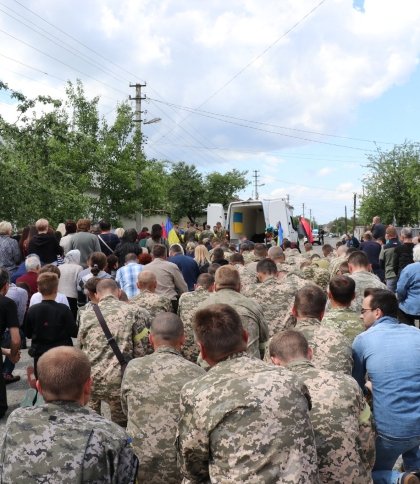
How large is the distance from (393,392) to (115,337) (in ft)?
7.56

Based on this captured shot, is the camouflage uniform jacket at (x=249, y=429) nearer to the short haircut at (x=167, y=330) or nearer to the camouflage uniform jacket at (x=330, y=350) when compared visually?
the short haircut at (x=167, y=330)

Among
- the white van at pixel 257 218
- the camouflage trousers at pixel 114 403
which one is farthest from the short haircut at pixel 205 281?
the white van at pixel 257 218

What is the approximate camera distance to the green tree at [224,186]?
69450mm

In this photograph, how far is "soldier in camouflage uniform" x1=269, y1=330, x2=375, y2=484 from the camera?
3410 mm

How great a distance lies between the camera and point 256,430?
2.79 m

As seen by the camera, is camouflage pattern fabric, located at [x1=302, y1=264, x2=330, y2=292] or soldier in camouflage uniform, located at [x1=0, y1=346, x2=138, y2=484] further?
camouflage pattern fabric, located at [x1=302, y1=264, x2=330, y2=292]

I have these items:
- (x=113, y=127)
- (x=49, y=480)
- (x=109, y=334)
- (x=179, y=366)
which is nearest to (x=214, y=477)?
(x=49, y=480)

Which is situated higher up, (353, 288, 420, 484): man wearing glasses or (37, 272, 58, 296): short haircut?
(37, 272, 58, 296): short haircut

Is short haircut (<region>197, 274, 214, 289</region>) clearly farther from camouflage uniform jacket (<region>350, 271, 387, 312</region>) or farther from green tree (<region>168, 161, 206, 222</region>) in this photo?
green tree (<region>168, 161, 206, 222</region>)

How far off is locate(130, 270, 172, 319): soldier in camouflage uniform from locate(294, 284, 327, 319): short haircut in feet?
7.32

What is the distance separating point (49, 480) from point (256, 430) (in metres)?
0.92

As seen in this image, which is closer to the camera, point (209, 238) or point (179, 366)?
point (179, 366)

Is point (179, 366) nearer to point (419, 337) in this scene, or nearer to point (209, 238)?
point (419, 337)

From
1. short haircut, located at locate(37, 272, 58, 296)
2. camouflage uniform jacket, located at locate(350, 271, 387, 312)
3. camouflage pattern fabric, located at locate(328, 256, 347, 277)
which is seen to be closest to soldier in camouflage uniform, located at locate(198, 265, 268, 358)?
short haircut, located at locate(37, 272, 58, 296)
